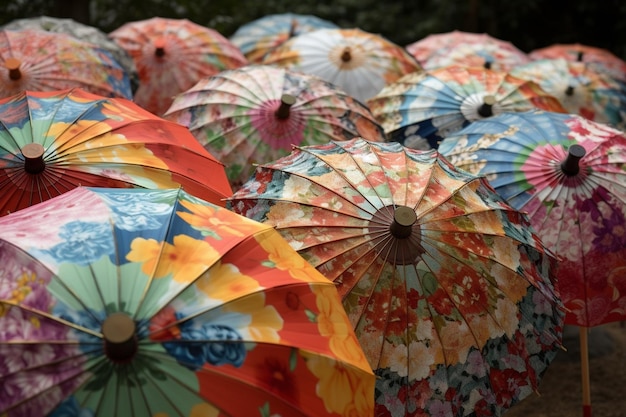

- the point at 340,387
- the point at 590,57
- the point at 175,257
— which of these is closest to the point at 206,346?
the point at 175,257

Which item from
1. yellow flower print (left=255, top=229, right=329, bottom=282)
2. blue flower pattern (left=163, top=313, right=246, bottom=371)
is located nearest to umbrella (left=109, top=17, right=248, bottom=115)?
yellow flower print (left=255, top=229, right=329, bottom=282)

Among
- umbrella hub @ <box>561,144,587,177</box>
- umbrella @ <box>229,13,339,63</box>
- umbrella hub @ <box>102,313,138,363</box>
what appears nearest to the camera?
umbrella hub @ <box>102,313,138,363</box>

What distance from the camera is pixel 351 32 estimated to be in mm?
7793

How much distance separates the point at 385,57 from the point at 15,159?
4.01 metres

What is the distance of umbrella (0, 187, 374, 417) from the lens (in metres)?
2.61

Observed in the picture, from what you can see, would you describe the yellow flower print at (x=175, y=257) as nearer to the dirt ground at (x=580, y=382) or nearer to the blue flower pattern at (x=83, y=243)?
the blue flower pattern at (x=83, y=243)

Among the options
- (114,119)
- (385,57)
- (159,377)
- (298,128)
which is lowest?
(159,377)

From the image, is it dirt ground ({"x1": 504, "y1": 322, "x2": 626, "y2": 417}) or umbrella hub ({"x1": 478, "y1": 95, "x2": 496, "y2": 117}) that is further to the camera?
umbrella hub ({"x1": 478, "y1": 95, "x2": 496, "y2": 117})

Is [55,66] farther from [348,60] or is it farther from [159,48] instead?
[348,60]

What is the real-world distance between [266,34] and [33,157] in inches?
226

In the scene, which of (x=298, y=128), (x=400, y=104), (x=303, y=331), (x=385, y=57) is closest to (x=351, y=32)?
(x=385, y=57)

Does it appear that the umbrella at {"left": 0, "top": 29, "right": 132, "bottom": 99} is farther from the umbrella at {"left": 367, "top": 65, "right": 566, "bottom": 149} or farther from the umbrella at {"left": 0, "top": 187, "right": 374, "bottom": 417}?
the umbrella at {"left": 0, "top": 187, "right": 374, "bottom": 417}

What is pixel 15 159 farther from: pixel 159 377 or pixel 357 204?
pixel 159 377

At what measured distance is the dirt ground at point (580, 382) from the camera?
6.02 meters
